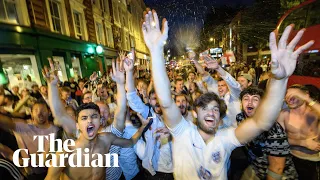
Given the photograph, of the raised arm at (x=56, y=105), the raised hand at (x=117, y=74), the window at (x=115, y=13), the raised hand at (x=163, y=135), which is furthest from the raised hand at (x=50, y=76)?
the window at (x=115, y=13)

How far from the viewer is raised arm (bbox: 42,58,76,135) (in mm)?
2604

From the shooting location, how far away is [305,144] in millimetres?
2385

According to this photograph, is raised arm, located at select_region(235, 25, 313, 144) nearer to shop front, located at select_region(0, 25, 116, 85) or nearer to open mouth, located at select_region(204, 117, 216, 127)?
open mouth, located at select_region(204, 117, 216, 127)

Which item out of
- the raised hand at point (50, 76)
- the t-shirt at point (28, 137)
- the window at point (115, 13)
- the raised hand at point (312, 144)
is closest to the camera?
the raised hand at point (312, 144)

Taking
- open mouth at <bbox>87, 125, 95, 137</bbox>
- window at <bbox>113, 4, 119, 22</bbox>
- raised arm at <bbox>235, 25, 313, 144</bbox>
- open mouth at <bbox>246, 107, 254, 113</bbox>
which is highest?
window at <bbox>113, 4, 119, 22</bbox>

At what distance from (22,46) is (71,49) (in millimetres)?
4041

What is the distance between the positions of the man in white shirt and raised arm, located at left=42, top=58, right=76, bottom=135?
71.4 inches

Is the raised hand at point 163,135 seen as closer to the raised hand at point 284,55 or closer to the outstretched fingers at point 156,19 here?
the outstretched fingers at point 156,19

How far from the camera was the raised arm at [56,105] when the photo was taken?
8.54 feet

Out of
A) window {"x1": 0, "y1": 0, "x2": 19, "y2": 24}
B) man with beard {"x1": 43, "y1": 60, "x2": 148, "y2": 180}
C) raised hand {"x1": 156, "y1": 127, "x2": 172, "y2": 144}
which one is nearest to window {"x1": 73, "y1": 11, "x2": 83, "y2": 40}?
window {"x1": 0, "y1": 0, "x2": 19, "y2": 24}

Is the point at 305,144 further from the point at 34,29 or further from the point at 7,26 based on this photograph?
the point at 34,29

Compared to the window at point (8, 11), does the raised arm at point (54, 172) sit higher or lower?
lower

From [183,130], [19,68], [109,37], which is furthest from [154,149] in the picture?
[109,37]

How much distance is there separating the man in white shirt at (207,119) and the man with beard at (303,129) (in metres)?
1.21
